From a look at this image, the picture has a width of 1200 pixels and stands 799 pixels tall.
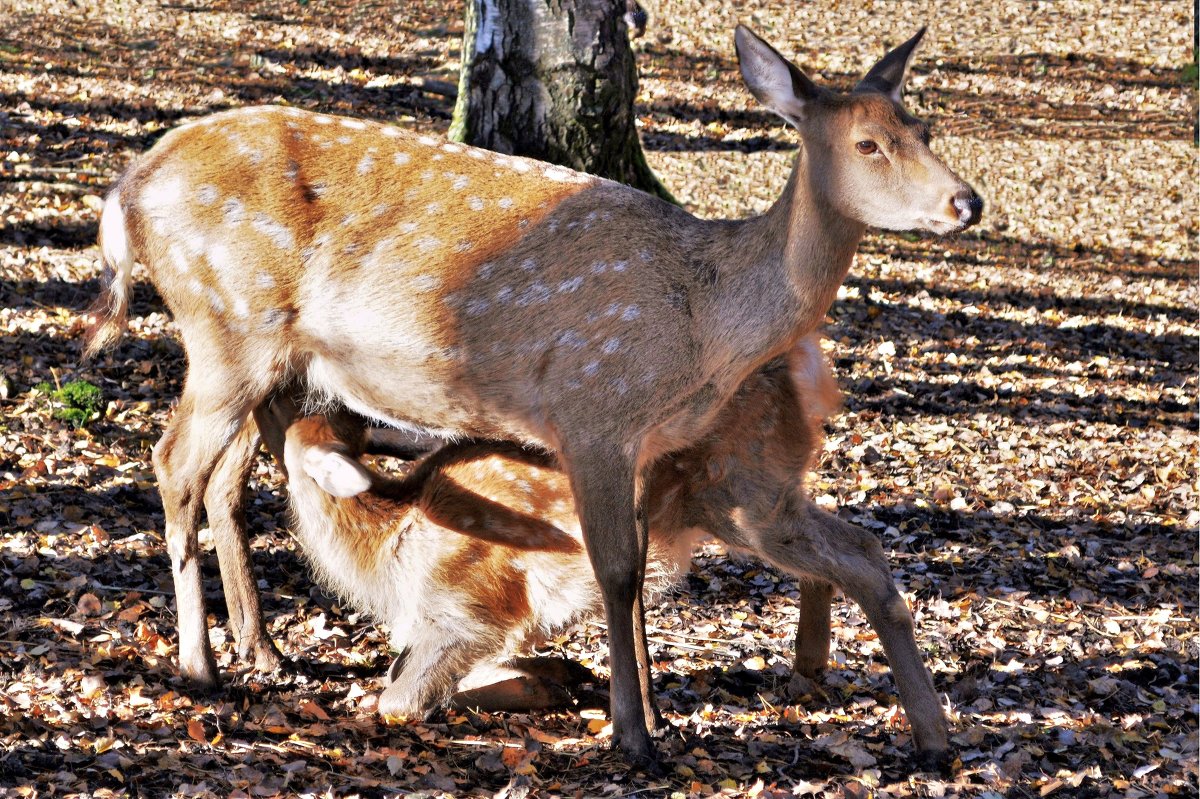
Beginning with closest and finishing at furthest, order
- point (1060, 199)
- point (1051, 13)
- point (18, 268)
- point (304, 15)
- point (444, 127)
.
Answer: point (18, 268), point (444, 127), point (1060, 199), point (304, 15), point (1051, 13)

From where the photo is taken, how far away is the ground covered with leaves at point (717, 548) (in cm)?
431

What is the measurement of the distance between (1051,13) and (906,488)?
10705mm

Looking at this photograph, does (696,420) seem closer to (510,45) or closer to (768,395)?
(768,395)

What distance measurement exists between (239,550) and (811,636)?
2.17 metres

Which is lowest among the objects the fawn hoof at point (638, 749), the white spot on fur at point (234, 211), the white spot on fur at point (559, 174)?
the fawn hoof at point (638, 749)

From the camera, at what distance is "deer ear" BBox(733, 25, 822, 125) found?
417 cm

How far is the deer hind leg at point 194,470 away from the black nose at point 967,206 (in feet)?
8.02

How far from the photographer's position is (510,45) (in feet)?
22.7

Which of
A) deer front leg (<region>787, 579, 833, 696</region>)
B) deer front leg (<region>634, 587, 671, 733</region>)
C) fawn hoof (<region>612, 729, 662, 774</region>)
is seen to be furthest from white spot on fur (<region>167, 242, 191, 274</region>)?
deer front leg (<region>787, 579, 833, 696</region>)

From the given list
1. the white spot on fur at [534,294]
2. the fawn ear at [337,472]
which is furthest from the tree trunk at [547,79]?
the fawn ear at [337,472]

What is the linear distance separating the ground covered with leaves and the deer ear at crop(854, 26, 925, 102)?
7.17ft

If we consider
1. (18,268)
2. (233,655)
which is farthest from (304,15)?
(233,655)

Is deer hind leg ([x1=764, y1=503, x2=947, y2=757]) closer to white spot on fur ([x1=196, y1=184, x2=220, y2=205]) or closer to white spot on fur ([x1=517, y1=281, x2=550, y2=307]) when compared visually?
white spot on fur ([x1=517, y1=281, x2=550, y2=307])

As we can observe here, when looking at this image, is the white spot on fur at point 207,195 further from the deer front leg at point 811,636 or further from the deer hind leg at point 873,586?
the deer front leg at point 811,636
